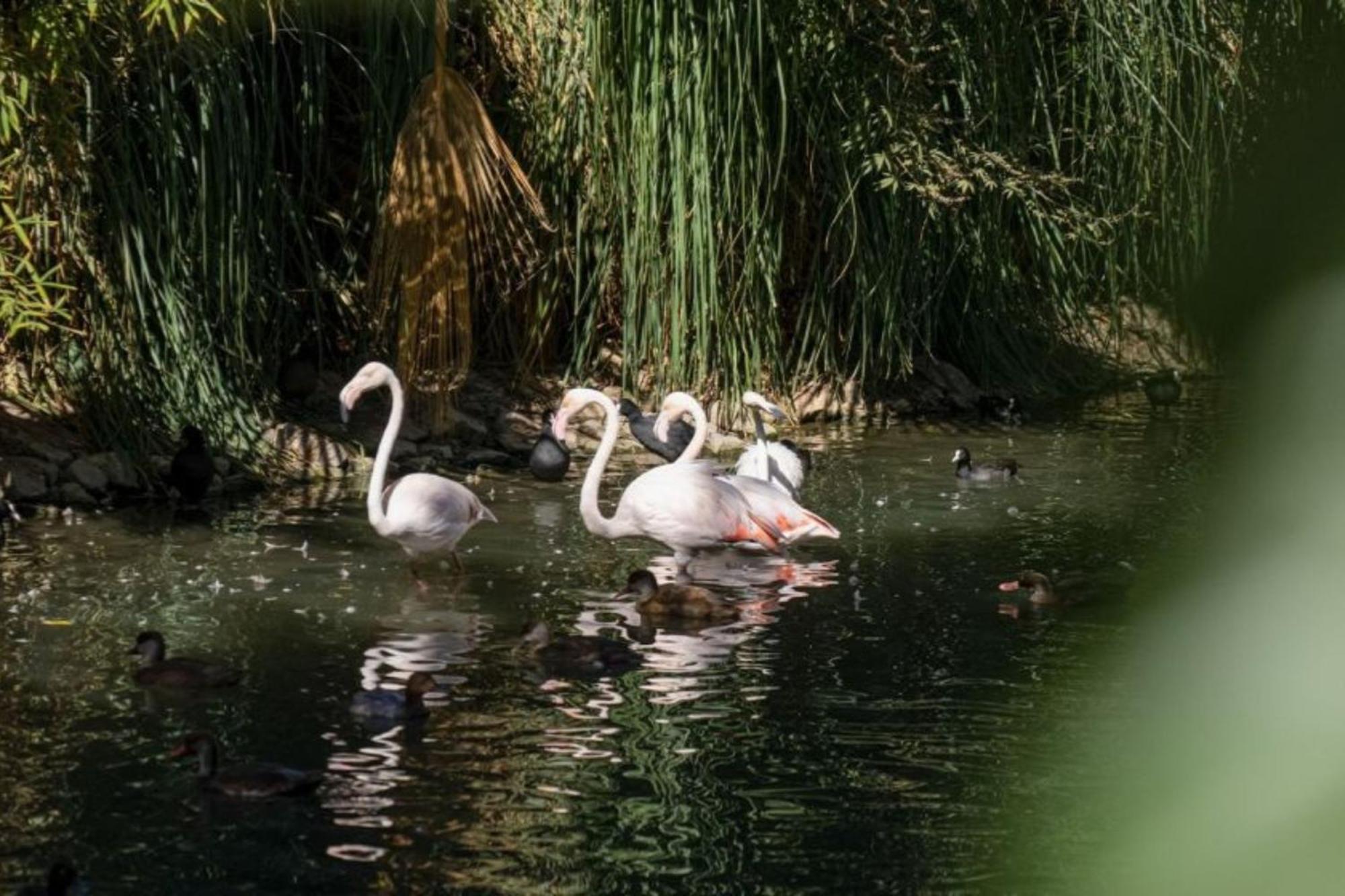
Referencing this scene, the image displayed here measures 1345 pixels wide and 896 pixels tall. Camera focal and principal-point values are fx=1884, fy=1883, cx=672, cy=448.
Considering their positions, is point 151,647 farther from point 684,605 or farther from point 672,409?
point 672,409

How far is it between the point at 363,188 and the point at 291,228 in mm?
518

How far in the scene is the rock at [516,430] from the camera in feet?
38.0

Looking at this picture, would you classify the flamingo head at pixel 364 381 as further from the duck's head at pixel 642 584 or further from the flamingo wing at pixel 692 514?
the duck's head at pixel 642 584

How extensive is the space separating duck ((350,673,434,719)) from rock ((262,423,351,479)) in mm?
4860

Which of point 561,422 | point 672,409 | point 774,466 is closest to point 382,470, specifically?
point 561,422

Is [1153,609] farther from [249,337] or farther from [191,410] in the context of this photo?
[249,337]

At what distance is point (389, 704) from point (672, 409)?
4.15 meters

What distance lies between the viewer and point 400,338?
11016 millimetres

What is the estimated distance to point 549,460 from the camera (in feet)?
34.6

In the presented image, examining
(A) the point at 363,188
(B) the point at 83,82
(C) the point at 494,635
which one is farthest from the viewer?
(A) the point at 363,188

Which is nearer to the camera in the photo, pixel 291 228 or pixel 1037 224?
pixel 291 228

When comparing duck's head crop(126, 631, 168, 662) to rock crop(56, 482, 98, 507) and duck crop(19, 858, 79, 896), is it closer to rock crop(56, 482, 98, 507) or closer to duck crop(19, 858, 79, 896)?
duck crop(19, 858, 79, 896)

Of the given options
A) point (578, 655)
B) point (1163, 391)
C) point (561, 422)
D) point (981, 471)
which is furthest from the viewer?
point (1163, 391)

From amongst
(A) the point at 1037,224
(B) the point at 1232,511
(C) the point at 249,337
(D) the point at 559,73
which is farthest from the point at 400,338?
(B) the point at 1232,511
